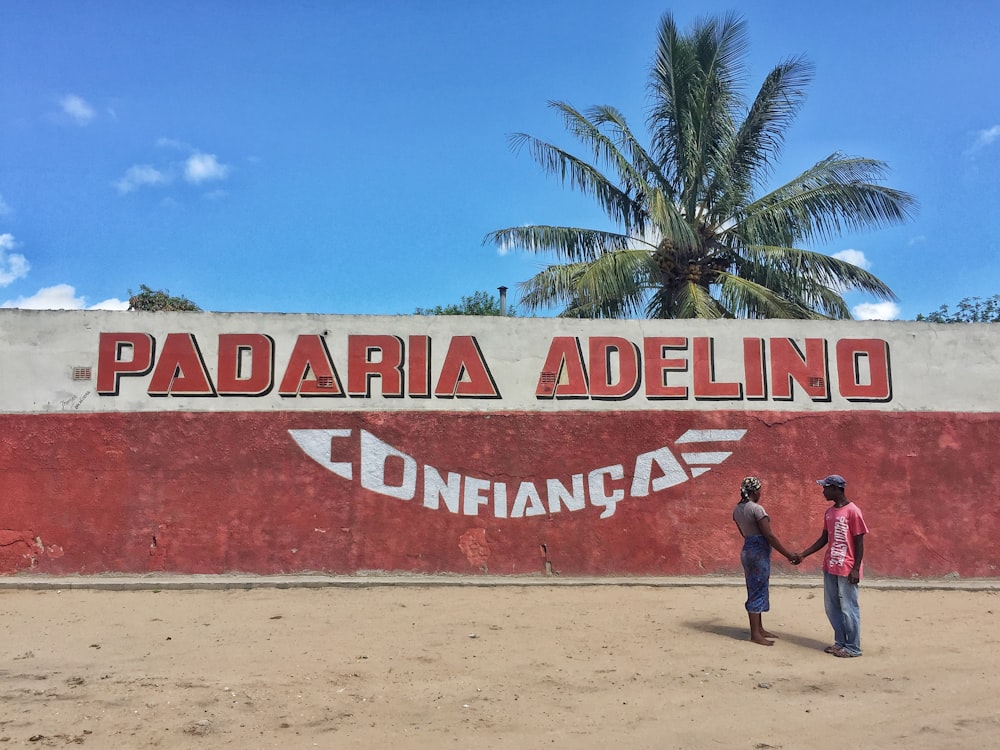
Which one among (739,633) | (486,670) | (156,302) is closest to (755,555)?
(739,633)

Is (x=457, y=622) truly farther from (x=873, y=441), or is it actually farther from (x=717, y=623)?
(x=873, y=441)

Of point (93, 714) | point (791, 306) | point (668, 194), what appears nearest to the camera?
point (93, 714)

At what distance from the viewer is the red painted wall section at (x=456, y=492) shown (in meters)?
8.80

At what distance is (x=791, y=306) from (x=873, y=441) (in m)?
5.70

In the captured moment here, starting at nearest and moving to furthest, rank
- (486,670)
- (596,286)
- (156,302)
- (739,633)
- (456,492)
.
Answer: (486,670)
(739,633)
(456,492)
(596,286)
(156,302)

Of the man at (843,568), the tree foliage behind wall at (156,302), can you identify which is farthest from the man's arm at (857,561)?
the tree foliage behind wall at (156,302)

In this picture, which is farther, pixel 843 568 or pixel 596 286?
pixel 596 286

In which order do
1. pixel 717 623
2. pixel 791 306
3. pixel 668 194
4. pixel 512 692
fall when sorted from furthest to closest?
pixel 668 194
pixel 791 306
pixel 717 623
pixel 512 692

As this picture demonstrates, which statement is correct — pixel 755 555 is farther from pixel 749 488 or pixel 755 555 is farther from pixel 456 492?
pixel 456 492

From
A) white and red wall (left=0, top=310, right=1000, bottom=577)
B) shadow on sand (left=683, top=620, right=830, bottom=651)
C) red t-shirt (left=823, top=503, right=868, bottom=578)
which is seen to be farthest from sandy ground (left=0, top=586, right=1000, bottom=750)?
red t-shirt (left=823, top=503, right=868, bottom=578)

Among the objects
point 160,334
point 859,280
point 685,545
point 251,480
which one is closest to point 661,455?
point 685,545

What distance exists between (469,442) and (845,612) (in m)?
4.40

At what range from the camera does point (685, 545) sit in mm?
9039

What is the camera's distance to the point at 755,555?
6.50 meters
